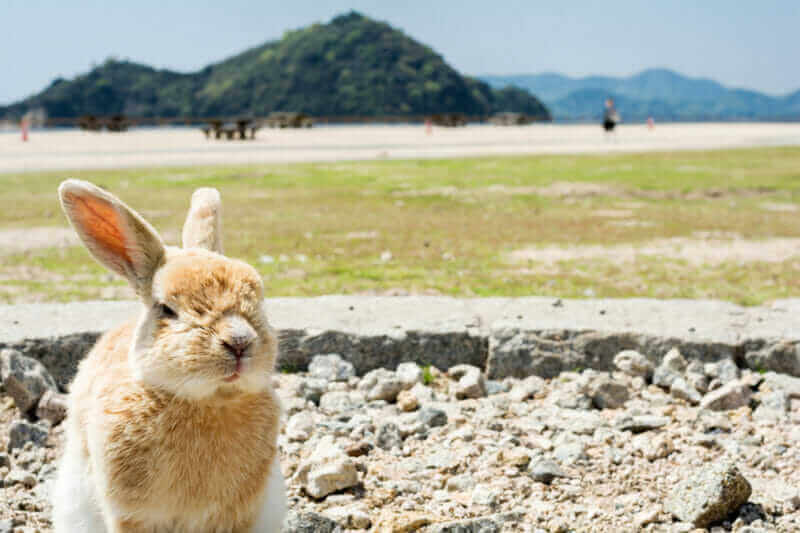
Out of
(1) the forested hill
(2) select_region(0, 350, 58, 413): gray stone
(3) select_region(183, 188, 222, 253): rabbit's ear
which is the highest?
(1) the forested hill

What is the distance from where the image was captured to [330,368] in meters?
4.38

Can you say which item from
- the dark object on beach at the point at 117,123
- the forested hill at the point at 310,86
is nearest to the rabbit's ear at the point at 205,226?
the dark object on beach at the point at 117,123

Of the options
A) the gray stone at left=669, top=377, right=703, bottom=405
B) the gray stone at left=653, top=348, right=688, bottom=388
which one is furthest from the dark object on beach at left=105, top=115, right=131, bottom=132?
the gray stone at left=669, top=377, right=703, bottom=405

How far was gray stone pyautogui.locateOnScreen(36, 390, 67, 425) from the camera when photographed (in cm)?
376

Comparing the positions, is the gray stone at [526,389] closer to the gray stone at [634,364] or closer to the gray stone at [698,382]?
the gray stone at [634,364]

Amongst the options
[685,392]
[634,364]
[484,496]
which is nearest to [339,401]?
[484,496]

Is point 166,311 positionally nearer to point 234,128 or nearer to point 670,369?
point 670,369

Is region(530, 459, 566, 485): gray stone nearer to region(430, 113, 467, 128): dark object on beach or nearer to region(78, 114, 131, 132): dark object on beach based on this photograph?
region(78, 114, 131, 132): dark object on beach

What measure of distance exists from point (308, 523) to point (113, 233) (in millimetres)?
1268

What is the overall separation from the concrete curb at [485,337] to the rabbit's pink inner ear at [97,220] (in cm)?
239

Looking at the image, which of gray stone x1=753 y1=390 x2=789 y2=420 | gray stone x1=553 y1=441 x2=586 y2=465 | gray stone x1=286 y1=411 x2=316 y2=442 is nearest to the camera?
gray stone x1=553 y1=441 x2=586 y2=465

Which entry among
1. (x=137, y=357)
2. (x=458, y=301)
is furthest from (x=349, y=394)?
(x=137, y=357)

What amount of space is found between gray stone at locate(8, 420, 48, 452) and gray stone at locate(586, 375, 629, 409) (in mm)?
2615

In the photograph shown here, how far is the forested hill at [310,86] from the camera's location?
345ft
